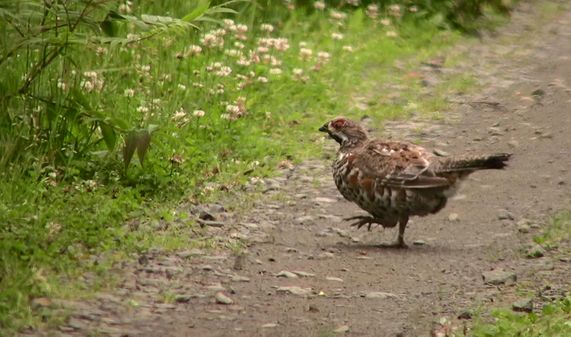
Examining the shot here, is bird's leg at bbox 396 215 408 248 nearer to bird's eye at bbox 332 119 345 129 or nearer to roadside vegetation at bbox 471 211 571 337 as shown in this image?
bird's eye at bbox 332 119 345 129

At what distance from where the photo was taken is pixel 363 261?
313 inches

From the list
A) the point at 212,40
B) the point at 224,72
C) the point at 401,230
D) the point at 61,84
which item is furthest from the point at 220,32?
the point at 401,230

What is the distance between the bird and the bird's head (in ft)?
0.82

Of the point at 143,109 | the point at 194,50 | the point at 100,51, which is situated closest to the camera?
the point at 143,109

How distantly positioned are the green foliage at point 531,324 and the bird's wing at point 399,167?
5.50ft

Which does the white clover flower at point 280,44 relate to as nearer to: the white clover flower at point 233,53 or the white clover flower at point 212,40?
the white clover flower at point 233,53

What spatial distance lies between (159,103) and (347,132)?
193 cm

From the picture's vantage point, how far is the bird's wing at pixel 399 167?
819 cm

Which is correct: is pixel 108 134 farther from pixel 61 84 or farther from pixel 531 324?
pixel 531 324

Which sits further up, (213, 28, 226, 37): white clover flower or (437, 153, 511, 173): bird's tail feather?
(437, 153, 511, 173): bird's tail feather

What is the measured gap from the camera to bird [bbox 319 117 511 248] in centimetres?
819

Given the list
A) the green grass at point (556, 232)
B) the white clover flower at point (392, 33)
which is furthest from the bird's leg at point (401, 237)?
the white clover flower at point (392, 33)

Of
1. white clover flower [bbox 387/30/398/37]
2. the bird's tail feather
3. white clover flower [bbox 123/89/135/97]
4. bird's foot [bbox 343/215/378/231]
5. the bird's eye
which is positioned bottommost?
bird's foot [bbox 343/215/378/231]

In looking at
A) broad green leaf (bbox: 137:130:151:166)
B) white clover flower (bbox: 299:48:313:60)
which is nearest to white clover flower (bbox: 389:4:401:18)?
white clover flower (bbox: 299:48:313:60)
